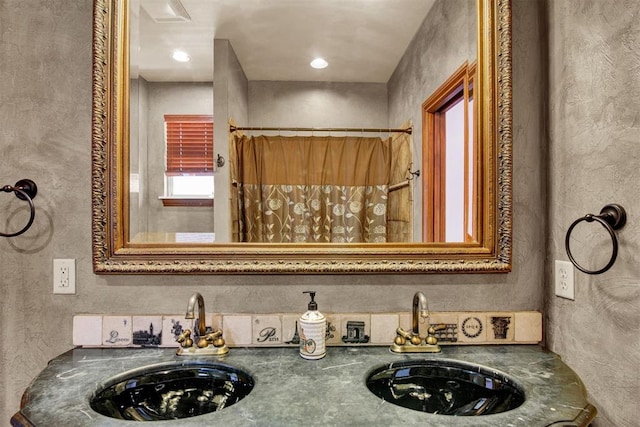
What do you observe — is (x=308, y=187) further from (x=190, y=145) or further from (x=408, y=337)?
(x=408, y=337)

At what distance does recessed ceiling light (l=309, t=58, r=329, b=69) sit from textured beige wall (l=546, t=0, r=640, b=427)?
0.76 m

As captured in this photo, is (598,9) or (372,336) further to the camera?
(372,336)

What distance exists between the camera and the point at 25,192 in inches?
49.8

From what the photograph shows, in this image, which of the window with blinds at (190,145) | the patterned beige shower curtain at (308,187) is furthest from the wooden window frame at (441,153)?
the window with blinds at (190,145)

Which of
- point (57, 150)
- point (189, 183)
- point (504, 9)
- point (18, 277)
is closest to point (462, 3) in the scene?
point (504, 9)

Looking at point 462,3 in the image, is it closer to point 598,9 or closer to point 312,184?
point 598,9

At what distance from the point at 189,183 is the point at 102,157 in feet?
0.95

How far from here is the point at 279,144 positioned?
1.33 m

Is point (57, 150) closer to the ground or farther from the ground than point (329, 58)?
closer to the ground

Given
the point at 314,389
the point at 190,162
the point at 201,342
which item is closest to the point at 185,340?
the point at 201,342

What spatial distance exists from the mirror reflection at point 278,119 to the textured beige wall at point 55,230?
16cm

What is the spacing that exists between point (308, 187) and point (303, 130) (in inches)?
7.7

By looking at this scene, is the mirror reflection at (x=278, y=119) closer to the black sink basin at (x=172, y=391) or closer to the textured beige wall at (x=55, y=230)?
the textured beige wall at (x=55, y=230)

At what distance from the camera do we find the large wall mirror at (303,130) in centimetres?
132
